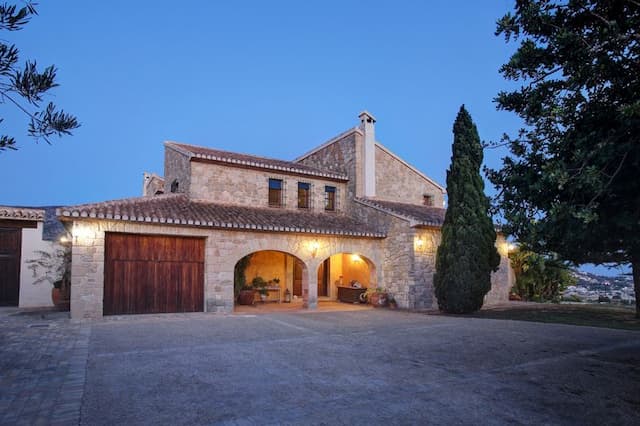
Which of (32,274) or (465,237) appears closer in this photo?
(465,237)

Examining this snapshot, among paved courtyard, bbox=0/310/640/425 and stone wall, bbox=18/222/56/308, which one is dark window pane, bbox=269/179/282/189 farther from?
stone wall, bbox=18/222/56/308

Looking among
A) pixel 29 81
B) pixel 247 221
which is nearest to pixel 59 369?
pixel 29 81

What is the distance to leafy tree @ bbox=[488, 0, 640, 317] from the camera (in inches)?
175

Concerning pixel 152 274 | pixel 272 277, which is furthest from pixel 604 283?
pixel 152 274

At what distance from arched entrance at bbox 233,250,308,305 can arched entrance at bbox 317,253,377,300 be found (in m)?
1.44

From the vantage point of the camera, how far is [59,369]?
6133 millimetres

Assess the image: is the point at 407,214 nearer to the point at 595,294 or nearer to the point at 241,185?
the point at 241,185

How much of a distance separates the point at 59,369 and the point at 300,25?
191184 mm

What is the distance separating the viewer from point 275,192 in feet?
60.1

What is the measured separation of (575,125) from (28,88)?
6271mm

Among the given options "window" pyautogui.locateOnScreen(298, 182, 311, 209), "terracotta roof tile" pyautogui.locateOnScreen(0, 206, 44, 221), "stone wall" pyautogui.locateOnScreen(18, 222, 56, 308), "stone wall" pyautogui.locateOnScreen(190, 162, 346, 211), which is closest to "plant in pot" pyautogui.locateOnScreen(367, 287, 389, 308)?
"stone wall" pyautogui.locateOnScreen(190, 162, 346, 211)

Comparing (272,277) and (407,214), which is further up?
(407,214)

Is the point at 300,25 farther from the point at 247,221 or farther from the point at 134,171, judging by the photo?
the point at 247,221

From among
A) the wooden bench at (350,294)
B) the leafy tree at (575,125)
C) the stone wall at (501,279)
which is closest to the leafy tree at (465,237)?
the wooden bench at (350,294)
